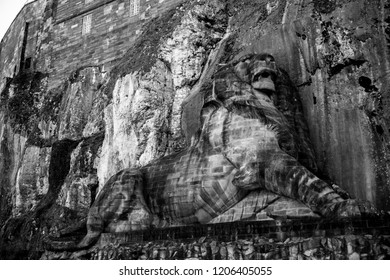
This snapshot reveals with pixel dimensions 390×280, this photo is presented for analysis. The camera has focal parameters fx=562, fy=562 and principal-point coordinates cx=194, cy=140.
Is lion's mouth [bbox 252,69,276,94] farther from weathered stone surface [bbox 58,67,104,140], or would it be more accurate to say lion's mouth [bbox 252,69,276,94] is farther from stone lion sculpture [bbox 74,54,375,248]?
weathered stone surface [bbox 58,67,104,140]

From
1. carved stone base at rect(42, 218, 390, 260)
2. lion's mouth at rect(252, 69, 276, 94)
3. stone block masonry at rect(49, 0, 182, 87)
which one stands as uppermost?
stone block masonry at rect(49, 0, 182, 87)

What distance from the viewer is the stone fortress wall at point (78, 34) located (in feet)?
61.1

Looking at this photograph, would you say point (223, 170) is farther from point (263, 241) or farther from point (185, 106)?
point (185, 106)

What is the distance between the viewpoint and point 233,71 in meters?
8.29

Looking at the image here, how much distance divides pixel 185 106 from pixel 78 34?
11.6 meters

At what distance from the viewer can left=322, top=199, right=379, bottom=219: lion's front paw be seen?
576 centimetres

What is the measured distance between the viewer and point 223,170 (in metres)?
7.47

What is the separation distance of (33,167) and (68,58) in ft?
17.6

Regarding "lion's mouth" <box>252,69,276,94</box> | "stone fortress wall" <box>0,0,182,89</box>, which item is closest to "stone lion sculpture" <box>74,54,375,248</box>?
"lion's mouth" <box>252,69,276,94</box>

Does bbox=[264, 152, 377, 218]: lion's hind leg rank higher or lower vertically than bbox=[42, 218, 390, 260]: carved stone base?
higher

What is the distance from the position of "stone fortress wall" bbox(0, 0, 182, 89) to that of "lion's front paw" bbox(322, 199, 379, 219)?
12055 millimetres

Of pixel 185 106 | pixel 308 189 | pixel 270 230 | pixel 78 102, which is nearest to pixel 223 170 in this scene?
pixel 308 189

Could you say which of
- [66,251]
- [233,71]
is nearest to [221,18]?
[233,71]
